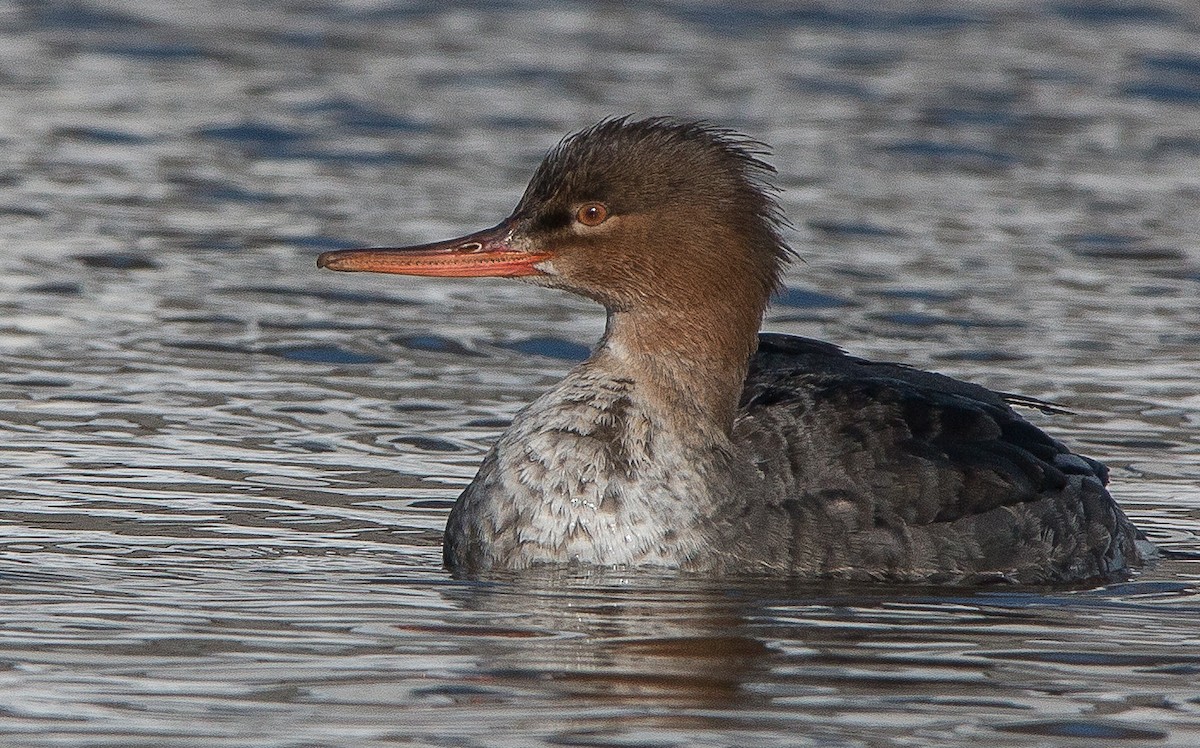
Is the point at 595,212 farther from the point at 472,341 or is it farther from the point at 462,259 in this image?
the point at 472,341

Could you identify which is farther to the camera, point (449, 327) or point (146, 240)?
point (146, 240)

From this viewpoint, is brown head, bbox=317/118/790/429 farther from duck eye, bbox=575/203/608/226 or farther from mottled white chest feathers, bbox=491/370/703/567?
mottled white chest feathers, bbox=491/370/703/567

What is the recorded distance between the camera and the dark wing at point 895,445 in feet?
27.0

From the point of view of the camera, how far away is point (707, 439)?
8.30 meters

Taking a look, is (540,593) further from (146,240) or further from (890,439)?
(146,240)

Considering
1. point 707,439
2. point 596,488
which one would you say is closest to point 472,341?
point 707,439

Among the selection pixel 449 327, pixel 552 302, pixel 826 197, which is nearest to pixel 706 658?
pixel 449 327

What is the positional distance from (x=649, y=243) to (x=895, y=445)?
3.72 feet

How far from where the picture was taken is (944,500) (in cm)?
830

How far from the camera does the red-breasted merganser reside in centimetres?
804

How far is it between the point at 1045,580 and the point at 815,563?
0.95 m

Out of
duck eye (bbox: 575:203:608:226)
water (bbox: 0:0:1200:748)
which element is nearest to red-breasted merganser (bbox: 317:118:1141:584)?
duck eye (bbox: 575:203:608:226)

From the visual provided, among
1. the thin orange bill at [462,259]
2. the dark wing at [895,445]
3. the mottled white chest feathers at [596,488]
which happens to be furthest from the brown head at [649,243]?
the mottled white chest feathers at [596,488]

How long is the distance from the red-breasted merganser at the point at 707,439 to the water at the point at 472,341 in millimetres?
251
